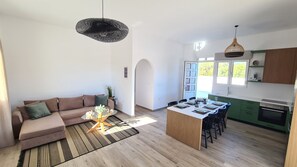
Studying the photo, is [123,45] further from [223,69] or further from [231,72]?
[231,72]

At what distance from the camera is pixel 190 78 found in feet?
20.4

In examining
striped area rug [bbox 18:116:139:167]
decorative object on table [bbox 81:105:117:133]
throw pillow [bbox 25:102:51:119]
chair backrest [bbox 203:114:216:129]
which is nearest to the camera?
striped area rug [bbox 18:116:139:167]

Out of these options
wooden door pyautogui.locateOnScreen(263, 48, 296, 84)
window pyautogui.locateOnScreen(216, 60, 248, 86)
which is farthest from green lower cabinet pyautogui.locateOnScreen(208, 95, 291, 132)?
wooden door pyautogui.locateOnScreen(263, 48, 296, 84)

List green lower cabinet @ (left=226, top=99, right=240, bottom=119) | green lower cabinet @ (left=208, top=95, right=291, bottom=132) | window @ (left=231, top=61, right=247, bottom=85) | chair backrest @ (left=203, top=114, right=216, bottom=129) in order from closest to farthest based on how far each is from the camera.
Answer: chair backrest @ (left=203, top=114, right=216, bottom=129) → green lower cabinet @ (left=208, top=95, right=291, bottom=132) → green lower cabinet @ (left=226, top=99, right=240, bottom=119) → window @ (left=231, top=61, right=247, bottom=85)

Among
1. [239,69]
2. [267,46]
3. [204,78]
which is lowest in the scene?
[204,78]

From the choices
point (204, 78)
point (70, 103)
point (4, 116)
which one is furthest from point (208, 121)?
point (204, 78)

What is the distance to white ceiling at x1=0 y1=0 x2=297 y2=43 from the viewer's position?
8.82ft

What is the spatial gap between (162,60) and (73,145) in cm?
425

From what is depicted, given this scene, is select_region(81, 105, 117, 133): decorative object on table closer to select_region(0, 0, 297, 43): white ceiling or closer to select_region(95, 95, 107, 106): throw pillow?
select_region(95, 95, 107, 106): throw pillow

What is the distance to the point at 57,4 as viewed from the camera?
9.55 ft

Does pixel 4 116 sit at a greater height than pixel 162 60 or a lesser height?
lesser

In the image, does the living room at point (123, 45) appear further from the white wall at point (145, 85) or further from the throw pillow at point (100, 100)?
the throw pillow at point (100, 100)

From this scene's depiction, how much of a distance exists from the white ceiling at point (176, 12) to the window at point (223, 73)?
152 centimetres

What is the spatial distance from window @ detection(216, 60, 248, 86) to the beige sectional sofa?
5.20m
